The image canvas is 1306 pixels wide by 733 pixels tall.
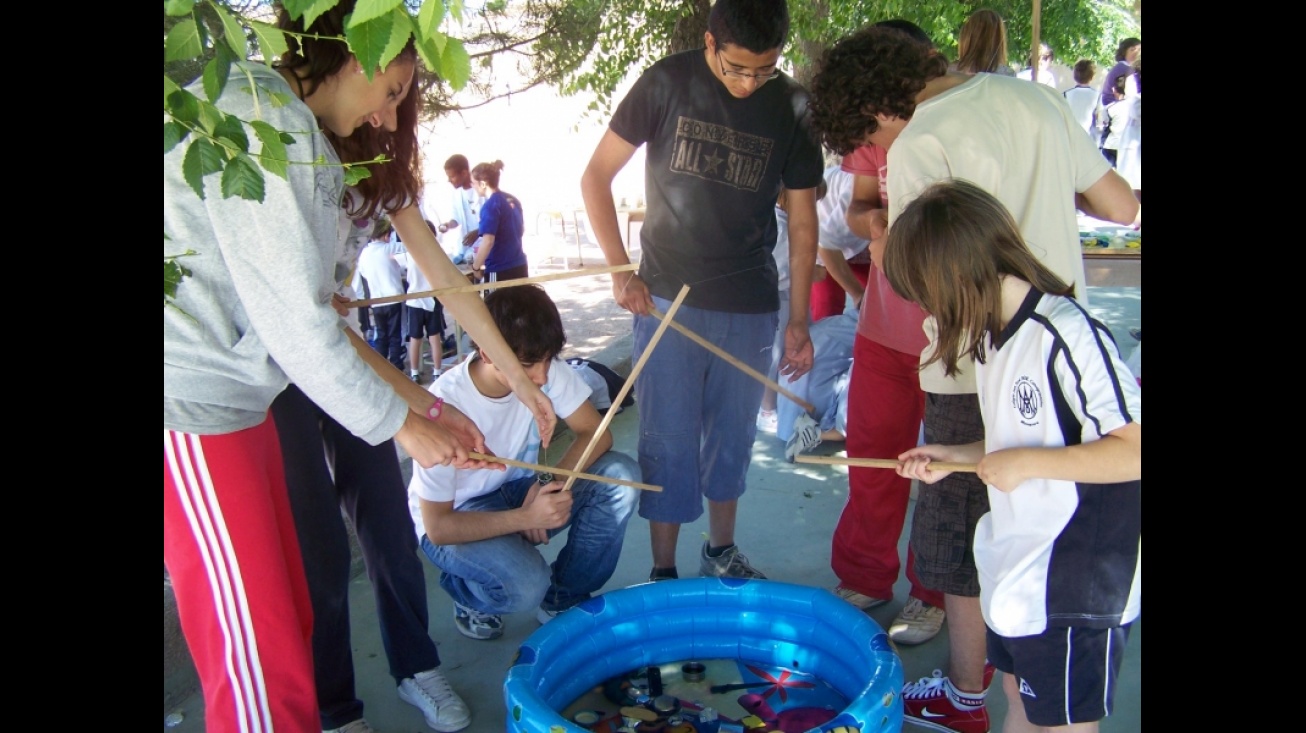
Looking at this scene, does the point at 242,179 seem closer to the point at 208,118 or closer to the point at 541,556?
the point at 208,118

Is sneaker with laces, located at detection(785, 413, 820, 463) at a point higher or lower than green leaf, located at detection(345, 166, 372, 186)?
lower

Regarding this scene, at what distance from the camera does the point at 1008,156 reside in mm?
2422

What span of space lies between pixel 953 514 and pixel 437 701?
1419 mm

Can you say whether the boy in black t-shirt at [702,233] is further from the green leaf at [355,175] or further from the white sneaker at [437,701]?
the green leaf at [355,175]

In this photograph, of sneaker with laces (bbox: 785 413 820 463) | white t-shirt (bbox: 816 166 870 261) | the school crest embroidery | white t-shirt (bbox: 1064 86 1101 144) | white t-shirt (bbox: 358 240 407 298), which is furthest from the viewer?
white t-shirt (bbox: 1064 86 1101 144)

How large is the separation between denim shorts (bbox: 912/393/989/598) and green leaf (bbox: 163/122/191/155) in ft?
5.92

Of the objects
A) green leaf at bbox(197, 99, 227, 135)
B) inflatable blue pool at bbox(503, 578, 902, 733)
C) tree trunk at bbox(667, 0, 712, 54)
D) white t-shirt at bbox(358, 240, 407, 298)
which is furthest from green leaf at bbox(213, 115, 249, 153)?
white t-shirt at bbox(358, 240, 407, 298)

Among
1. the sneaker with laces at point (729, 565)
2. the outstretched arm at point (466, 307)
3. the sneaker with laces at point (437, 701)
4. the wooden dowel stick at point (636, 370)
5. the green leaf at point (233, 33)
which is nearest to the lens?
the green leaf at point (233, 33)

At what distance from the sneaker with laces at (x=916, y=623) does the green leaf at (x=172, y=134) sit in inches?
95.4

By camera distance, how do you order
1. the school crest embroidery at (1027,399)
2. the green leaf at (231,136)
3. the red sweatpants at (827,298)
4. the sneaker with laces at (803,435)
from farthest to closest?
the red sweatpants at (827,298) < the sneaker with laces at (803,435) < the school crest embroidery at (1027,399) < the green leaf at (231,136)

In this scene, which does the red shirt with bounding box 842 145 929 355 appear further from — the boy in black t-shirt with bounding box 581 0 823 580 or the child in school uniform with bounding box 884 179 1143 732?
the child in school uniform with bounding box 884 179 1143 732

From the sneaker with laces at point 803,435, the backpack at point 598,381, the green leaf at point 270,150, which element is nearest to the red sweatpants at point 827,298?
the sneaker with laces at point 803,435

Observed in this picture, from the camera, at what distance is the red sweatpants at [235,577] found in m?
1.79

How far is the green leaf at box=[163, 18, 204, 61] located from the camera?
1.27 meters
